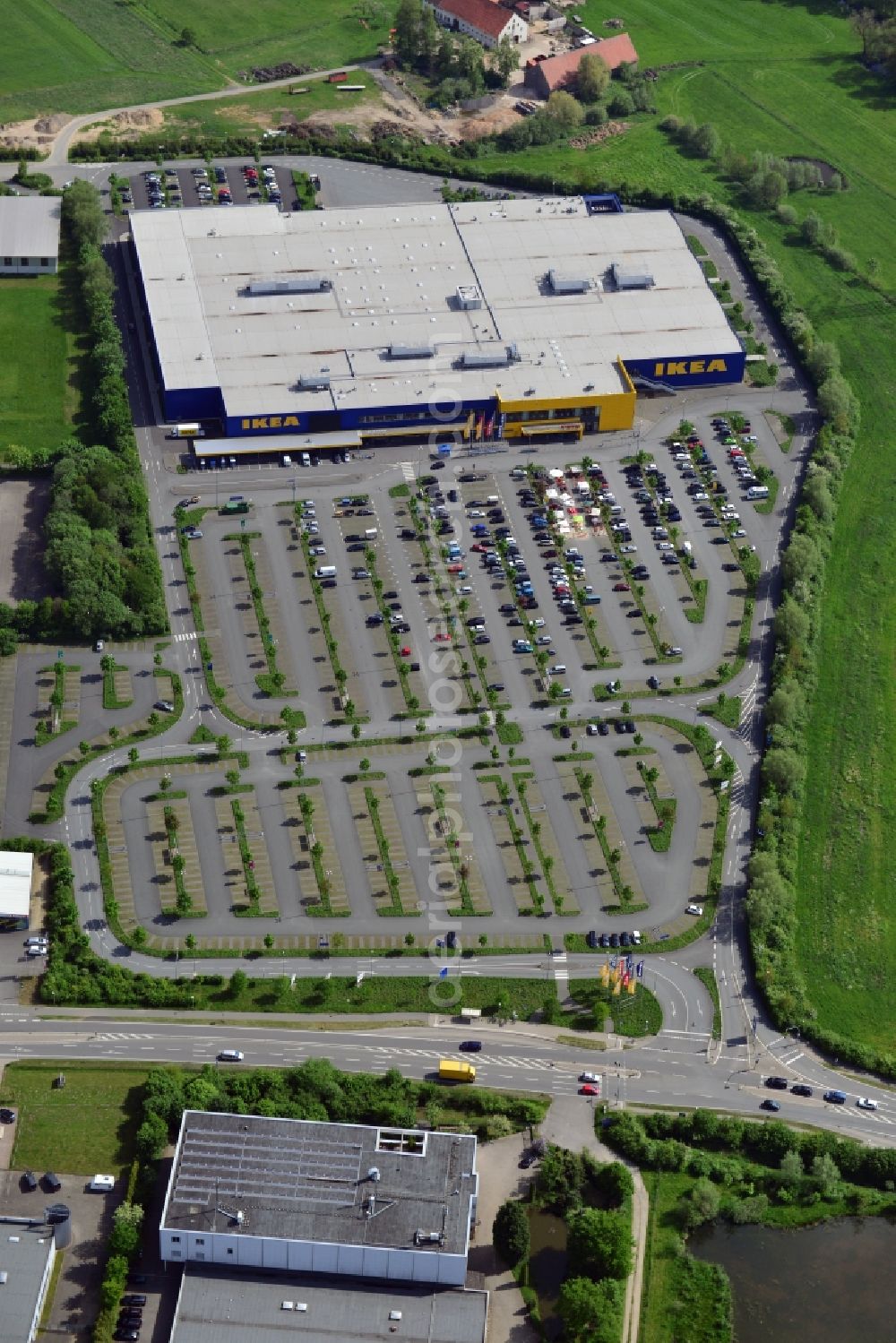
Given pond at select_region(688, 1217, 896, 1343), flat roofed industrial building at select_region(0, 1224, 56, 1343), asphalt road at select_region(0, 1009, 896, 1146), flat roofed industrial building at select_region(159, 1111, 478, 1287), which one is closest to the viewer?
flat roofed industrial building at select_region(0, 1224, 56, 1343)

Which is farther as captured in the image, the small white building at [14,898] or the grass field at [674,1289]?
the small white building at [14,898]

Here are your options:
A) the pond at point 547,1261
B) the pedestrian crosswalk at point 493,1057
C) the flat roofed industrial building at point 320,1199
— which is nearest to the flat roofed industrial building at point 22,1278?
the flat roofed industrial building at point 320,1199

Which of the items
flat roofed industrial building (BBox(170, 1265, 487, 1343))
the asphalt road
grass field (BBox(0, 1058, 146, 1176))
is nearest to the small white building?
the asphalt road

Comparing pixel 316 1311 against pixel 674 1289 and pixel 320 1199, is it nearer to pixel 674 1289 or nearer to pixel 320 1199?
→ pixel 320 1199

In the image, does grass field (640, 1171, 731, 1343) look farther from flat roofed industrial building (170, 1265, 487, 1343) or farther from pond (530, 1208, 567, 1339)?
flat roofed industrial building (170, 1265, 487, 1343)

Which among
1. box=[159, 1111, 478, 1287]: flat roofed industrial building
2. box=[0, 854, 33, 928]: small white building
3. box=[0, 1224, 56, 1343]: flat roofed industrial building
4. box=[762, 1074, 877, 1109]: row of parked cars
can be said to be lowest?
box=[0, 1224, 56, 1343]: flat roofed industrial building

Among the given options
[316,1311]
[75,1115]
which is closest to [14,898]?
[75,1115]

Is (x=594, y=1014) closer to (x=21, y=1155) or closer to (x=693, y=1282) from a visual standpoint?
(x=693, y=1282)

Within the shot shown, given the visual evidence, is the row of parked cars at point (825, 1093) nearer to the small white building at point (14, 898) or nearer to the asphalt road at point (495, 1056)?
the asphalt road at point (495, 1056)
